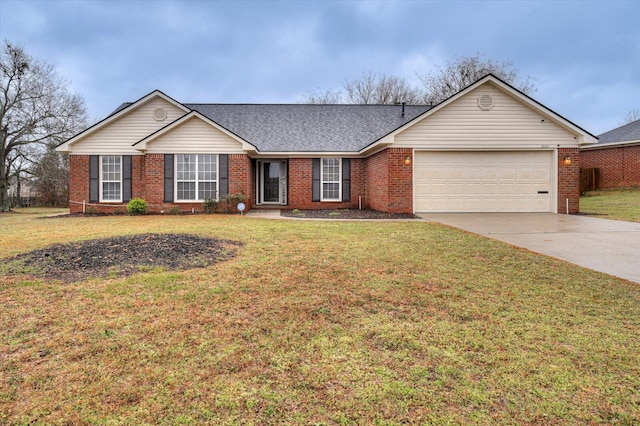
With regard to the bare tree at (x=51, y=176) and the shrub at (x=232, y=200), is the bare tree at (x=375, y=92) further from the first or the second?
the shrub at (x=232, y=200)

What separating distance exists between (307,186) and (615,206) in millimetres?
13383

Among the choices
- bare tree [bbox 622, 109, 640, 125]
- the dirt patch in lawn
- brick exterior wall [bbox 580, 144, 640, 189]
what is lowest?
the dirt patch in lawn

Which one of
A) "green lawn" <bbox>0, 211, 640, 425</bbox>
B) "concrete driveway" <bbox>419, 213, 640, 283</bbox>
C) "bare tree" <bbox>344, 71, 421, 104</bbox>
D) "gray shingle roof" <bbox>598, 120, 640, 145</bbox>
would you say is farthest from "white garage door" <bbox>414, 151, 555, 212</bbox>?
"bare tree" <bbox>344, 71, 421, 104</bbox>

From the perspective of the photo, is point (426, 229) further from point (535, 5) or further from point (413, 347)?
point (535, 5)

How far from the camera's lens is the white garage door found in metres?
13.3

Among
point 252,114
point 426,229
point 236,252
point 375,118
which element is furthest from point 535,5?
point 236,252

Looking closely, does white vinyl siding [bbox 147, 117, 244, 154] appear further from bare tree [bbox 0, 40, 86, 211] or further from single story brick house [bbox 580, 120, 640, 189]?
single story brick house [bbox 580, 120, 640, 189]

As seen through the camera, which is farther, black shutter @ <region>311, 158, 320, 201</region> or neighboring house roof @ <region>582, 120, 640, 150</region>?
neighboring house roof @ <region>582, 120, 640, 150</region>

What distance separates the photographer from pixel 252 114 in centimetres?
1917

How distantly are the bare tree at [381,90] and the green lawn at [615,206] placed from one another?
17860mm

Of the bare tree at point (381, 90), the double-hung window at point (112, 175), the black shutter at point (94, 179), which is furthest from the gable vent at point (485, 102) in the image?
the bare tree at point (381, 90)

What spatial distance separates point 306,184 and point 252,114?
581cm

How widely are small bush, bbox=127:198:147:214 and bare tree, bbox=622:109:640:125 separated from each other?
183ft

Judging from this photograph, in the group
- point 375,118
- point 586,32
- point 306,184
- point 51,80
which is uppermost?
point 586,32
